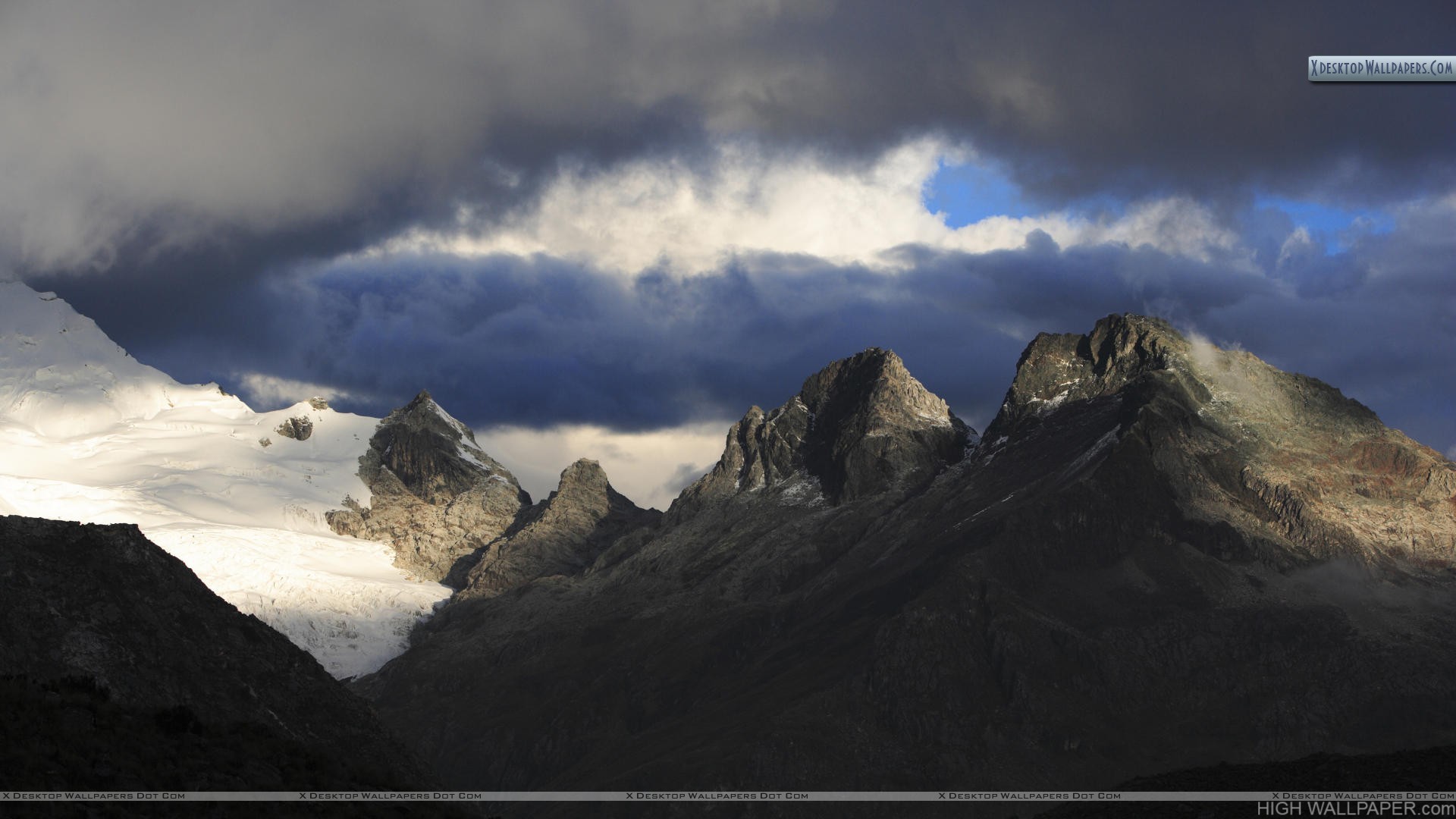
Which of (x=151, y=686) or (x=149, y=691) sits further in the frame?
(x=151, y=686)

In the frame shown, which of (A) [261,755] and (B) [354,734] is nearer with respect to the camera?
(A) [261,755]

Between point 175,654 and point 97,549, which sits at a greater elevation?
point 97,549

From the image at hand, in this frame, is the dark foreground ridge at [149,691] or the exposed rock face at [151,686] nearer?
the dark foreground ridge at [149,691]

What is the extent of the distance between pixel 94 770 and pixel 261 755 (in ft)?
46.6

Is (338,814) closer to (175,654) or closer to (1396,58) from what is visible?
(175,654)

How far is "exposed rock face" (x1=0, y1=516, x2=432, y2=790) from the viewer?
291 ft

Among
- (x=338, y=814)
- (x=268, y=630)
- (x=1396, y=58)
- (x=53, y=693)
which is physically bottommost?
(x=338, y=814)

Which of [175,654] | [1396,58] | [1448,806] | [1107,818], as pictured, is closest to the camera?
[1448,806]

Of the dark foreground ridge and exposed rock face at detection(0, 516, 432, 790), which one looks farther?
exposed rock face at detection(0, 516, 432, 790)

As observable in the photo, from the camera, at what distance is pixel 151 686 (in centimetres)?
11381

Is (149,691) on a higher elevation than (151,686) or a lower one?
lower

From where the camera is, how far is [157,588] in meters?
125

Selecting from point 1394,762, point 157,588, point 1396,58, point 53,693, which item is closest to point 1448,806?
point 1394,762

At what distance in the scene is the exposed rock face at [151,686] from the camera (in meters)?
88.6
